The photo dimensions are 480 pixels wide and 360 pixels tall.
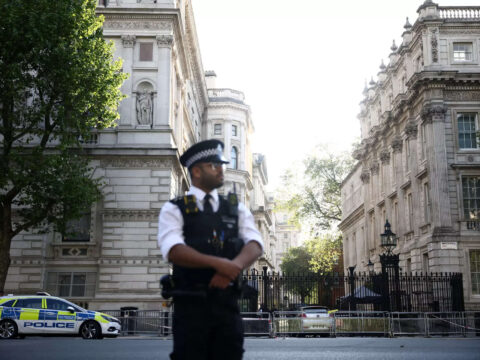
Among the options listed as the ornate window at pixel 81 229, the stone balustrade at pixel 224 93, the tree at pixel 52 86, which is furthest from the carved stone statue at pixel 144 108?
the stone balustrade at pixel 224 93

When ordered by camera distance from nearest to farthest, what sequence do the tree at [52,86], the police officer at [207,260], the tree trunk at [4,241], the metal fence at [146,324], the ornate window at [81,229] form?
the police officer at [207,260], the tree at [52,86], the tree trunk at [4,241], the metal fence at [146,324], the ornate window at [81,229]

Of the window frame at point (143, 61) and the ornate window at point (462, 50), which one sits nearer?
the window frame at point (143, 61)

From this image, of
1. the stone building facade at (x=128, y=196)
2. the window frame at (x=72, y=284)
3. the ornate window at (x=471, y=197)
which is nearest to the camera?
the stone building facade at (x=128, y=196)

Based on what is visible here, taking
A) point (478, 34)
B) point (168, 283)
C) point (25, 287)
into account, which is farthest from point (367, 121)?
point (168, 283)

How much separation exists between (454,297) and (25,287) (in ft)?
59.8

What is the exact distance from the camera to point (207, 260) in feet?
12.4

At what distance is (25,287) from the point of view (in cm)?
2672

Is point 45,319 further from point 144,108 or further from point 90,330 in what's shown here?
point 144,108

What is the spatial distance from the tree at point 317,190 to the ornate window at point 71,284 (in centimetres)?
3533

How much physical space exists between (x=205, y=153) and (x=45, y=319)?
16.3m

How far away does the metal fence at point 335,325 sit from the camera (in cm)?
2192

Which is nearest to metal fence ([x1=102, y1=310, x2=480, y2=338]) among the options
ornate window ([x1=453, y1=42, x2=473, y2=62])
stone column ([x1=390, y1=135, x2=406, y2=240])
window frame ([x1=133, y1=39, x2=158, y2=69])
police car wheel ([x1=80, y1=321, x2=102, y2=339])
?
police car wheel ([x1=80, y1=321, x2=102, y2=339])

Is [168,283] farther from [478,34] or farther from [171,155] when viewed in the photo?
[478,34]

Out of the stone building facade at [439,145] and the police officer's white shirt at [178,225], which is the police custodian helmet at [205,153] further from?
the stone building facade at [439,145]
